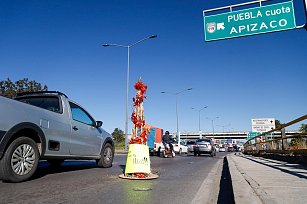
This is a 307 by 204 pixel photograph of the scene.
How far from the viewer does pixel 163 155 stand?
20.1 meters

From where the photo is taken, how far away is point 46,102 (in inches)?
257

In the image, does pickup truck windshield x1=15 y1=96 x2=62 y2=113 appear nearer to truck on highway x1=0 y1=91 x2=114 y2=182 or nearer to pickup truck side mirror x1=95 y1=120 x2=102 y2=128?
truck on highway x1=0 y1=91 x2=114 y2=182

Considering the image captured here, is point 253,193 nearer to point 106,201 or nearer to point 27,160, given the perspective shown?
point 106,201

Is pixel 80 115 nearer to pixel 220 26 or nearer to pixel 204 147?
pixel 220 26

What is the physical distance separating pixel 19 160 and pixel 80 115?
251 cm

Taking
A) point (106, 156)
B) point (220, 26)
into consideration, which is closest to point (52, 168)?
point (106, 156)

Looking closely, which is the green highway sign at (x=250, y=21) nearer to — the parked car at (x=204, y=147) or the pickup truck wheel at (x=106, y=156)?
the pickup truck wheel at (x=106, y=156)

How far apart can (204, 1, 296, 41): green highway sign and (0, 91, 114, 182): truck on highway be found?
238 inches

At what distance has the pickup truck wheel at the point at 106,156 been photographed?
8268 mm

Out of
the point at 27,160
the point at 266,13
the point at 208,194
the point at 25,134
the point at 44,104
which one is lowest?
the point at 208,194

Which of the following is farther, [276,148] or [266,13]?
[276,148]

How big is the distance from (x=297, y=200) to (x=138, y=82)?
4.57 m

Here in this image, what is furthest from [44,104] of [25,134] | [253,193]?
[253,193]

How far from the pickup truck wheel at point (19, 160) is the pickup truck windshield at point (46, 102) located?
135cm
